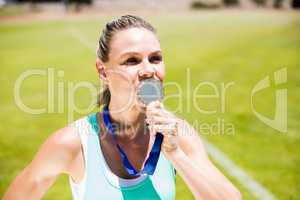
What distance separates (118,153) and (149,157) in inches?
14.1

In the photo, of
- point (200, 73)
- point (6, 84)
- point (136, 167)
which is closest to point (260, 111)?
point (200, 73)

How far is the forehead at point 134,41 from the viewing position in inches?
99.0

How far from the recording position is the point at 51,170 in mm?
2545

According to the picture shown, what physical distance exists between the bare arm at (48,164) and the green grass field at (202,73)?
10.7ft

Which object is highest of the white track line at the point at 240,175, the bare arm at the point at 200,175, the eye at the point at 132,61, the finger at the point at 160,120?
the eye at the point at 132,61

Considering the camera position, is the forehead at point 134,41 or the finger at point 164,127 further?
the forehead at point 134,41

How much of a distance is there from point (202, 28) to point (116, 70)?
427 inches

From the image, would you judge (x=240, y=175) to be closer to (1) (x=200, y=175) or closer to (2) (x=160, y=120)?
(1) (x=200, y=175)

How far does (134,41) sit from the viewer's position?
8.33 ft

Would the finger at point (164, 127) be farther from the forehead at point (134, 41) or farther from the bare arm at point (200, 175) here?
the forehead at point (134, 41)

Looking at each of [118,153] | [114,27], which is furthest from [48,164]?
[114,27]

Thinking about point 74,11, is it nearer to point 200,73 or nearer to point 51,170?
point 200,73
